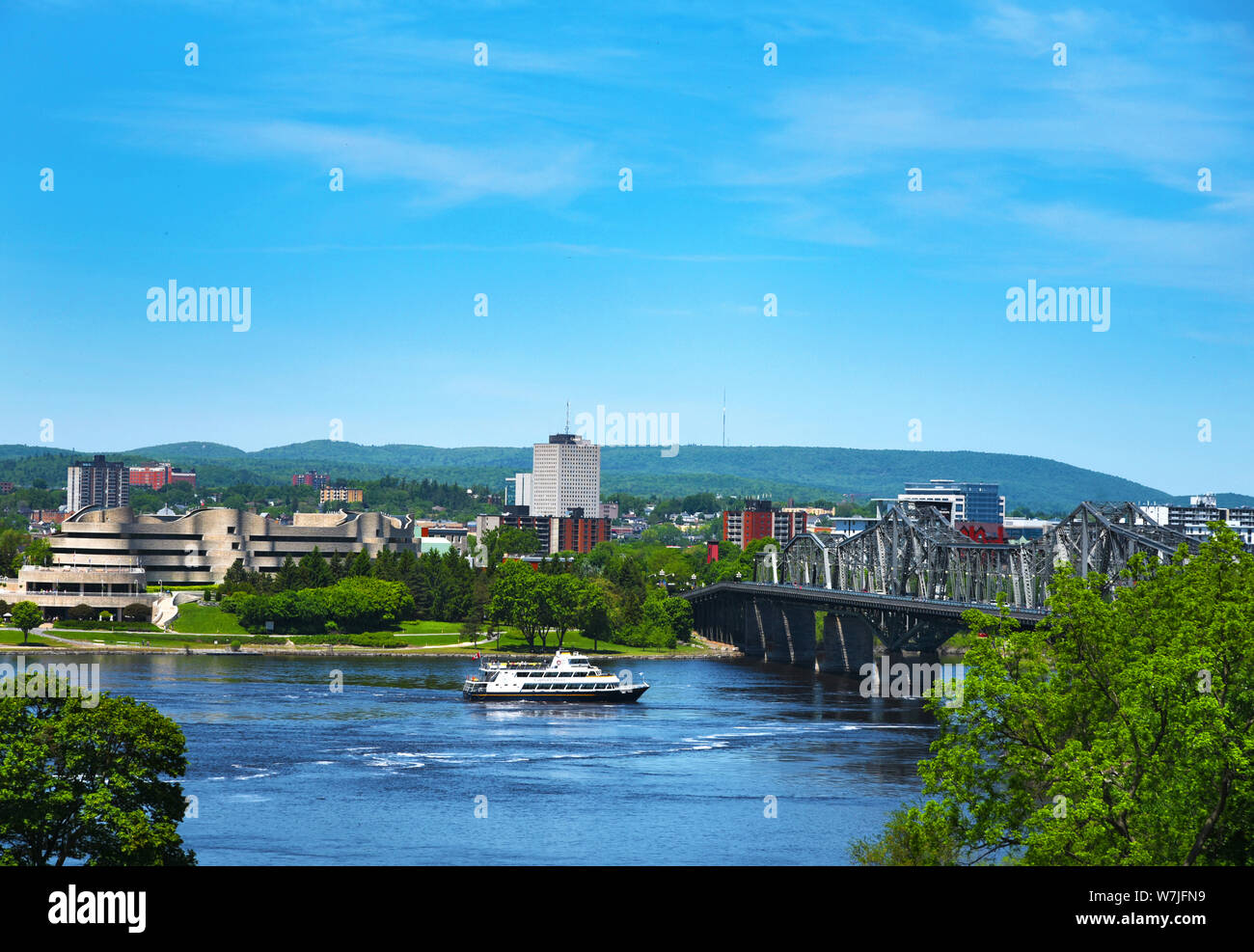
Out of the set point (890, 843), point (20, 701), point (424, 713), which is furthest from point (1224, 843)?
point (424, 713)

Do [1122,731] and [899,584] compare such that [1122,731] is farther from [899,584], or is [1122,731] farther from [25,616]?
[899,584]

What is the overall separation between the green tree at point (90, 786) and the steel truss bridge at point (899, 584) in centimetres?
6280

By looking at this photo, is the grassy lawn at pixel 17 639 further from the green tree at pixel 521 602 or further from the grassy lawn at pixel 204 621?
the green tree at pixel 521 602

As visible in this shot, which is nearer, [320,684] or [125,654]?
[320,684]

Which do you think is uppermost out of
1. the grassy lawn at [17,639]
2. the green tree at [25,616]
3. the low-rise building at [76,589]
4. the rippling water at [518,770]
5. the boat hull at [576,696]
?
the low-rise building at [76,589]

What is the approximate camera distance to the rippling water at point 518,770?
1772 inches

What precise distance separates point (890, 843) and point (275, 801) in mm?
26443

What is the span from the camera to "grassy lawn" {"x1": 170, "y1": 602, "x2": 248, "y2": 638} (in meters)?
122

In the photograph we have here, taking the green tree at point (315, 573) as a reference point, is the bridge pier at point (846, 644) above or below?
below

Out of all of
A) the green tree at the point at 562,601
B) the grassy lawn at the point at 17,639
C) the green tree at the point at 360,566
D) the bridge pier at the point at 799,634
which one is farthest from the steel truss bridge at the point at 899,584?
the grassy lawn at the point at 17,639

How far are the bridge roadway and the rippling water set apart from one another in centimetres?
1291

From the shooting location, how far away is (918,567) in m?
125

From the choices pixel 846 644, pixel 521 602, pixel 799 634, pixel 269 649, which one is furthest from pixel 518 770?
pixel 799 634
